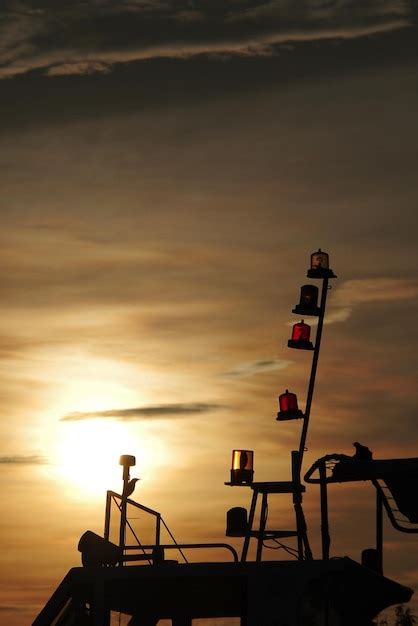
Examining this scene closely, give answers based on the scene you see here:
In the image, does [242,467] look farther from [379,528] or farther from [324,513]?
[324,513]

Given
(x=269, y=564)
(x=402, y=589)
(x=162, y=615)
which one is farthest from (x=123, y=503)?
(x=402, y=589)

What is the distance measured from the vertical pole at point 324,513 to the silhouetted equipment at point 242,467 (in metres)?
2.67

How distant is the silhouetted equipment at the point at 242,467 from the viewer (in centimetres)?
1774

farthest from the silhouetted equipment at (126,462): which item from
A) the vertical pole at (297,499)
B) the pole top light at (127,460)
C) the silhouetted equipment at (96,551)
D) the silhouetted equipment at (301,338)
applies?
the silhouetted equipment at (301,338)

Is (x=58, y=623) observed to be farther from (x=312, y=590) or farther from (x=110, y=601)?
(x=312, y=590)

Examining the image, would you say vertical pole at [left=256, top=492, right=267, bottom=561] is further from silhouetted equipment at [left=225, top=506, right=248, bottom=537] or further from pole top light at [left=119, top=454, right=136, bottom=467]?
pole top light at [left=119, top=454, right=136, bottom=467]

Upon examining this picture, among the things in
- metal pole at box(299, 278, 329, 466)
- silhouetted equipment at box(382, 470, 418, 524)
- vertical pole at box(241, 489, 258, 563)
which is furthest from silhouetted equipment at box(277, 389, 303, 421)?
silhouetted equipment at box(382, 470, 418, 524)

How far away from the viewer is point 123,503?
1744 cm

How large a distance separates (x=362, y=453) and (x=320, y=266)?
437 cm

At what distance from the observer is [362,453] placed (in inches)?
621

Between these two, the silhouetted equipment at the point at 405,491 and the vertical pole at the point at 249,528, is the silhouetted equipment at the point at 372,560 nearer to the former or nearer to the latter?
the silhouetted equipment at the point at 405,491

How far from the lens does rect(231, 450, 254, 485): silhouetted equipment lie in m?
17.7

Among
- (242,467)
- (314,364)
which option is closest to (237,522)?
(242,467)

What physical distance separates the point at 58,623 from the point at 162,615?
1.33 m
